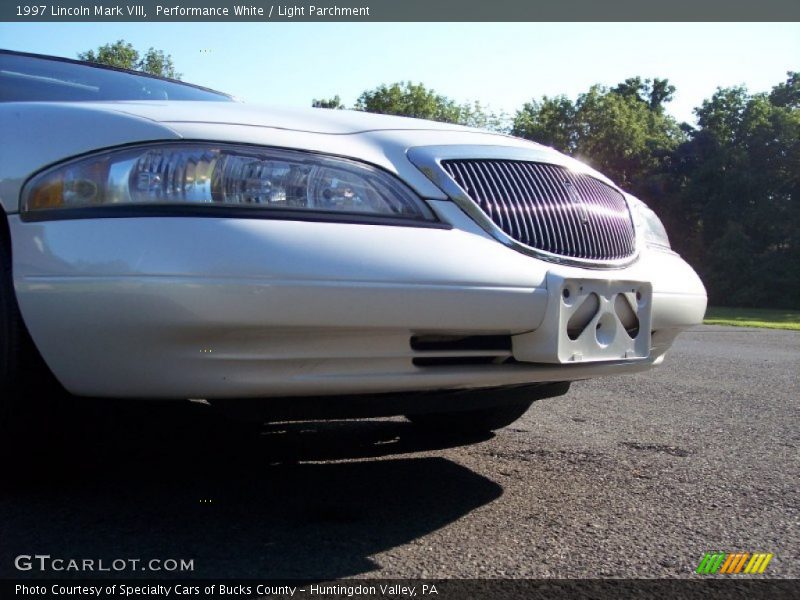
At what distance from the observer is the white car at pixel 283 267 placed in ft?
6.82

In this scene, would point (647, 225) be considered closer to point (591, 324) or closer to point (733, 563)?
point (591, 324)

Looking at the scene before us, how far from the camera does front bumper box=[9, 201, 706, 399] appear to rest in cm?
205

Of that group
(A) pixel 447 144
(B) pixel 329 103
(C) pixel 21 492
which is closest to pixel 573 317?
(A) pixel 447 144

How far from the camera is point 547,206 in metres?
2.58

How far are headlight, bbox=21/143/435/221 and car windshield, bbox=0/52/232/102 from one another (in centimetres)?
106

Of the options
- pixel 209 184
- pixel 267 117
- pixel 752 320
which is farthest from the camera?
pixel 752 320

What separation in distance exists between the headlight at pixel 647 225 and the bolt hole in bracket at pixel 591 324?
0.39 m

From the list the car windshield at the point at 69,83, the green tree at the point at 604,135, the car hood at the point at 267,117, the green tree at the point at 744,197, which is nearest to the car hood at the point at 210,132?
the car hood at the point at 267,117

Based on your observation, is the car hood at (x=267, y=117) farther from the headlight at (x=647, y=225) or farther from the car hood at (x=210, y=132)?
the headlight at (x=647, y=225)

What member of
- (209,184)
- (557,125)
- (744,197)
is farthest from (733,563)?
(557,125)

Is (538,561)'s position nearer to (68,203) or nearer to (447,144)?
(447,144)

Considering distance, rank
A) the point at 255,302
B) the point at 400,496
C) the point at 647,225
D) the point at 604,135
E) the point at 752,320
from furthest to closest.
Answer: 1. the point at 604,135
2. the point at 752,320
3. the point at 647,225
4. the point at 400,496
5. the point at 255,302

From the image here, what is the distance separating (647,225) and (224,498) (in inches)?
70.3

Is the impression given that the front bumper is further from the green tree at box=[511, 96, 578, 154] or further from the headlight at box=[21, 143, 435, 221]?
the green tree at box=[511, 96, 578, 154]
